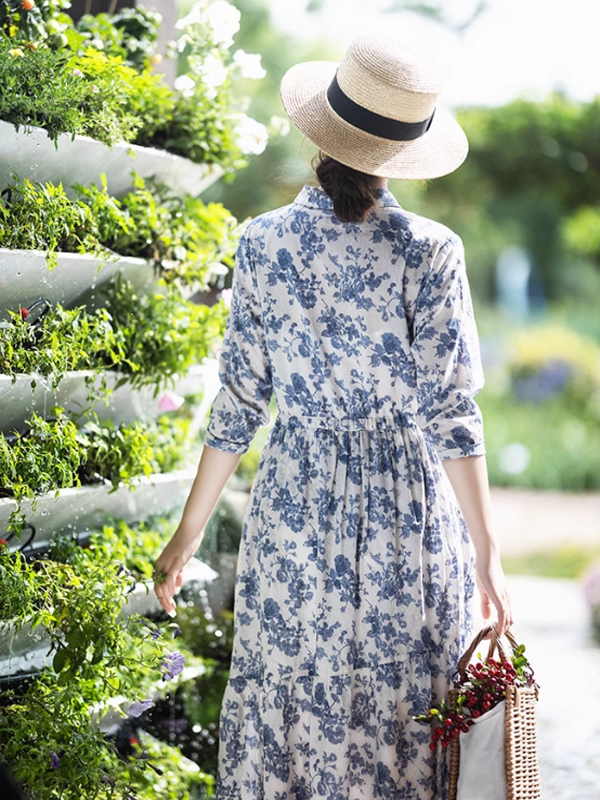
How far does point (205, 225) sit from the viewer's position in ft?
6.97

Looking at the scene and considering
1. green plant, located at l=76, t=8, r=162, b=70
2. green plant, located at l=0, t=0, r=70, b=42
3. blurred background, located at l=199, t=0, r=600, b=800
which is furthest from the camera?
blurred background, located at l=199, t=0, r=600, b=800

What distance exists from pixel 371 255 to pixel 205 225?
73cm

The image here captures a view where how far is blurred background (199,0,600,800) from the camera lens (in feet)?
17.4

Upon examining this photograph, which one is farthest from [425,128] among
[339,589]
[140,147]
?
[339,589]

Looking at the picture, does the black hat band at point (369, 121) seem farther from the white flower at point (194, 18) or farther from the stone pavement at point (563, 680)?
→ the stone pavement at point (563, 680)

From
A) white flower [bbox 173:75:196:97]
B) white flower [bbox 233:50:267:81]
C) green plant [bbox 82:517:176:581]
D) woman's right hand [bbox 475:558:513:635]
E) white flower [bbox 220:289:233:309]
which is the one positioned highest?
white flower [bbox 233:50:267:81]

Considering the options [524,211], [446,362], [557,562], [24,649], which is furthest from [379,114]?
[524,211]

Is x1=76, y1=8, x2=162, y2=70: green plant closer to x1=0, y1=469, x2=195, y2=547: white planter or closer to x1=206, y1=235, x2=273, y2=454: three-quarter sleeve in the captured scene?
x1=206, y1=235, x2=273, y2=454: three-quarter sleeve

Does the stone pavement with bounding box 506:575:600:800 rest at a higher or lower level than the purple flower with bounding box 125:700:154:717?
lower

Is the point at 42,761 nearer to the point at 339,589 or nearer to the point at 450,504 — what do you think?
the point at 339,589

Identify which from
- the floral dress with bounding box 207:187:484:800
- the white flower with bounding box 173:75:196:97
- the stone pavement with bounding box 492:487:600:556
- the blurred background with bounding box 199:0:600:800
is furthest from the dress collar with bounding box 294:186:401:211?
the stone pavement with bounding box 492:487:600:556

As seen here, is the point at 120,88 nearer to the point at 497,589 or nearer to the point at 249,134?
the point at 249,134

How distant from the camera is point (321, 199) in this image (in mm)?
1525

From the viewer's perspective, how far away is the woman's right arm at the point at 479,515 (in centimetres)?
145
